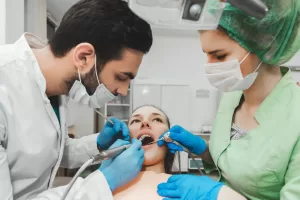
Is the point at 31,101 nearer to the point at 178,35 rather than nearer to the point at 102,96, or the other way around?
the point at 102,96

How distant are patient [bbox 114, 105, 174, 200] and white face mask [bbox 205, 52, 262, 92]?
0.51 meters

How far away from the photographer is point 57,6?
3783 millimetres

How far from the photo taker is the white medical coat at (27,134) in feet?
3.41

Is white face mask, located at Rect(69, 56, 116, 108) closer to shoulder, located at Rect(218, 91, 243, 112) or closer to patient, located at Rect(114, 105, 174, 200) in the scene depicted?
patient, located at Rect(114, 105, 174, 200)

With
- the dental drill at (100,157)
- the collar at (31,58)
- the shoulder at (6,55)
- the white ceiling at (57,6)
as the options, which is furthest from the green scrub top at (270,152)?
the white ceiling at (57,6)

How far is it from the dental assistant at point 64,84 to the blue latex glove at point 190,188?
6.7 inches

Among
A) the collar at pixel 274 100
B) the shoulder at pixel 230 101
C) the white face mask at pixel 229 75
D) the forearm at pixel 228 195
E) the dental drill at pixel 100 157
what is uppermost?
the white face mask at pixel 229 75

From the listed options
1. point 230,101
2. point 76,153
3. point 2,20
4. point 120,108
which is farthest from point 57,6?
point 230,101

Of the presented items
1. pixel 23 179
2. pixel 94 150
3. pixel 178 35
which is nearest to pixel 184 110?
pixel 178 35

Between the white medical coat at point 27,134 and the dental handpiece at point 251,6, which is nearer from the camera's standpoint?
the dental handpiece at point 251,6

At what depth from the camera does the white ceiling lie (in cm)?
364

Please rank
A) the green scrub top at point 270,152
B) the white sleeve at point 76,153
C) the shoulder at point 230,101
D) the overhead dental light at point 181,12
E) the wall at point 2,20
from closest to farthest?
1. the overhead dental light at point 181,12
2. the green scrub top at point 270,152
3. the shoulder at point 230,101
4. the white sleeve at point 76,153
5. the wall at point 2,20

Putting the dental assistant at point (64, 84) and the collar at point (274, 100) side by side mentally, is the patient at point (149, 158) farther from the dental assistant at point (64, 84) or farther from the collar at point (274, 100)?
the collar at point (274, 100)

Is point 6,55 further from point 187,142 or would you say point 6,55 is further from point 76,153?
point 187,142
